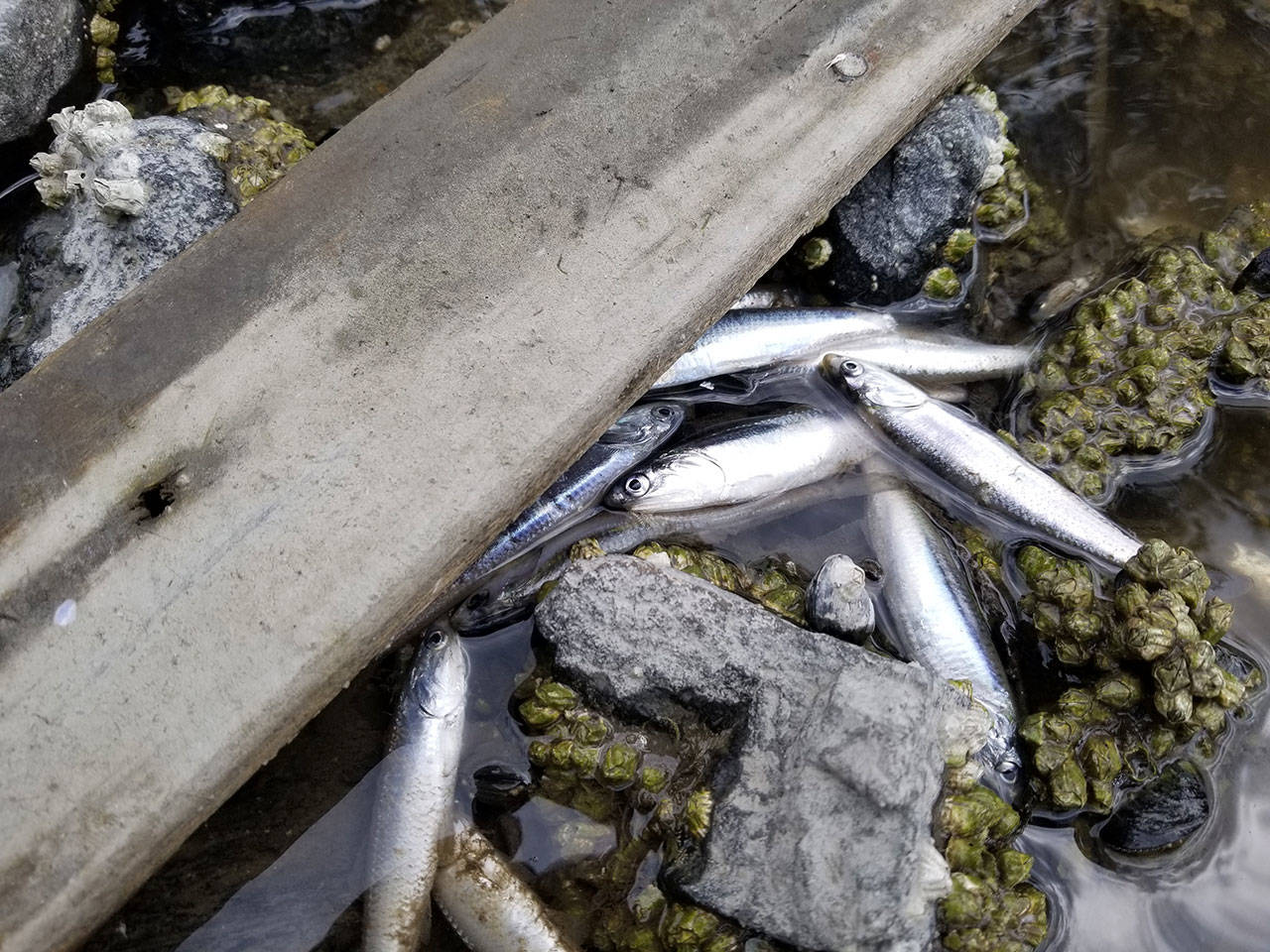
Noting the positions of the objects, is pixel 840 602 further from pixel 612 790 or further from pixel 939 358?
pixel 939 358

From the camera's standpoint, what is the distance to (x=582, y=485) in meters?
3.57

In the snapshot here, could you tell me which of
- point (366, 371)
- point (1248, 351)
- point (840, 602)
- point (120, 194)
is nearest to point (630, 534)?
point (840, 602)

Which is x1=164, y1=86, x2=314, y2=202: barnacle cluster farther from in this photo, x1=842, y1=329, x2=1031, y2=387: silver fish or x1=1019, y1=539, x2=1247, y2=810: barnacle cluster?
x1=1019, y1=539, x2=1247, y2=810: barnacle cluster

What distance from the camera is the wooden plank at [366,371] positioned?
2.56m

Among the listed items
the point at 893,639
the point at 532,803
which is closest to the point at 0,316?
the point at 532,803

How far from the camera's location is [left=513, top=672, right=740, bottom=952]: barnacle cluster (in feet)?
9.82

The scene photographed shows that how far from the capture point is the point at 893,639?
3.50 metres

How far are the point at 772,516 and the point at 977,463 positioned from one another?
89cm

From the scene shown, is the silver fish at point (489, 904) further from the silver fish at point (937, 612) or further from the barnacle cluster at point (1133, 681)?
the barnacle cluster at point (1133, 681)

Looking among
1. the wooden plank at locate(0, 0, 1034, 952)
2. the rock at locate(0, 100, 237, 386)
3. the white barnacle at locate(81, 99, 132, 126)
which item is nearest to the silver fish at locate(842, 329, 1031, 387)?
the wooden plank at locate(0, 0, 1034, 952)

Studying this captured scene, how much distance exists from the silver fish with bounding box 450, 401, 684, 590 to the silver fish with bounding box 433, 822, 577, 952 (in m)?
0.96

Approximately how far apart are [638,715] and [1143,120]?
4.28 metres

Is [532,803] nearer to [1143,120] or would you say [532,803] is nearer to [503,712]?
[503,712]

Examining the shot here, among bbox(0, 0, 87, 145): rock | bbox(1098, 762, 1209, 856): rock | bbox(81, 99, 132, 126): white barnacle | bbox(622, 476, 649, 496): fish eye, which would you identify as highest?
bbox(0, 0, 87, 145): rock
